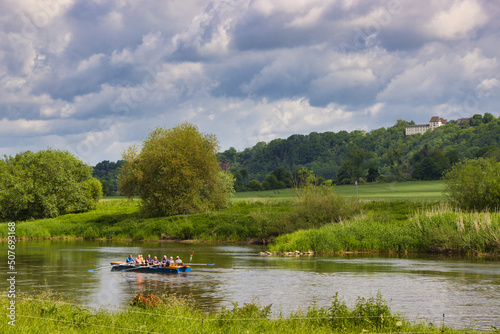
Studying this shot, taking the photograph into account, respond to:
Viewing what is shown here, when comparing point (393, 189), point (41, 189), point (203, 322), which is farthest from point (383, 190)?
point (203, 322)

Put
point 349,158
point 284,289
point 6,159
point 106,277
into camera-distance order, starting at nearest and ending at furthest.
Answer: point 284,289
point 106,277
point 6,159
point 349,158

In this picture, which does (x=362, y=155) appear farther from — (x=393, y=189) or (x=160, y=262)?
(x=160, y=262)

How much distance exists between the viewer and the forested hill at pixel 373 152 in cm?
13738

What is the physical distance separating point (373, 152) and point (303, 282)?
131 meters

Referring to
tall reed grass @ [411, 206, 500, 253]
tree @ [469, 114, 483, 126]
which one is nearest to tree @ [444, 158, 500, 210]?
tall reed grass @ [411, 206, 500, 253]

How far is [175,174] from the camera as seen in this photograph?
8906 cm

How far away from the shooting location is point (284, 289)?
32188 millimetres

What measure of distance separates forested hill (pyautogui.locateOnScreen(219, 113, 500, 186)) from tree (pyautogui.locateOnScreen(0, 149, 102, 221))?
29.5 metres

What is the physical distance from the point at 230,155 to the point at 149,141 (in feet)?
319

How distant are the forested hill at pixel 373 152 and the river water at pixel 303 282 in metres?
71.7

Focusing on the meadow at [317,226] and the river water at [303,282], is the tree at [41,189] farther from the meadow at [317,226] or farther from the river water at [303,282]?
the river water at [303,282]

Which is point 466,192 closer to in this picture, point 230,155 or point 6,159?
point 6,159

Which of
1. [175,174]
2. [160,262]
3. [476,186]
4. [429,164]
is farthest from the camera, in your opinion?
[429,164]

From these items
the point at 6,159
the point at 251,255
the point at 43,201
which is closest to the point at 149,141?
the point at 43,201
